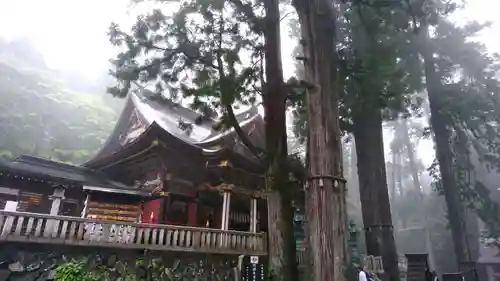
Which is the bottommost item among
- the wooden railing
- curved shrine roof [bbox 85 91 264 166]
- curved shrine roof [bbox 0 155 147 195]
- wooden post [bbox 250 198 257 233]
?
the wooden railing

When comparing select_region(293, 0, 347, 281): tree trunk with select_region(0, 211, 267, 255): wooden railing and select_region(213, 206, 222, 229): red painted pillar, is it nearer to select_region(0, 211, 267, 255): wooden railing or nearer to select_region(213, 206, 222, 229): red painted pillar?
select_region(0, 211, 267, 255): wooden railing

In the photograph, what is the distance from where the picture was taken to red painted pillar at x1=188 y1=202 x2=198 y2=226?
41.5 feet

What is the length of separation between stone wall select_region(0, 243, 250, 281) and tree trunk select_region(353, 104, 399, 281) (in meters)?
3.76

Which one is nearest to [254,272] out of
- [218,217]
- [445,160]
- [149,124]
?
[218,217]

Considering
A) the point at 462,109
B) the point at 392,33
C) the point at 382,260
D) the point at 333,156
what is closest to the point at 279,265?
the point at 333,156

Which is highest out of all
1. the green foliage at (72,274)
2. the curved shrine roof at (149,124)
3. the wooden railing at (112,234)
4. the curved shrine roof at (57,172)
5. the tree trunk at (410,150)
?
the tree trunk at (410,150)

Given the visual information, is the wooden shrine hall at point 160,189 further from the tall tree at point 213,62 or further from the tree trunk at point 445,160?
the tree trunk at point 445,160

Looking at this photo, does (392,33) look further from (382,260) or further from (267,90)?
(382,260)

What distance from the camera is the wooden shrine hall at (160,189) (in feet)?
32.9

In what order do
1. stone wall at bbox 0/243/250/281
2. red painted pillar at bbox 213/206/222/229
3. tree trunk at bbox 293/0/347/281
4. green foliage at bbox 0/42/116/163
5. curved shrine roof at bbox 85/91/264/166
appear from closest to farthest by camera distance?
tree trunk at bbox 293/0/347/281, stone wall at bbox 0/243/250/281, red painted pillar at bbox 213/206/222/229, curved shrine roof at bbox 85/91/264/166, green foliage at bbox 0/42/116/163

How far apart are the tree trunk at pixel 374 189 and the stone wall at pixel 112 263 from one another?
3759 mm

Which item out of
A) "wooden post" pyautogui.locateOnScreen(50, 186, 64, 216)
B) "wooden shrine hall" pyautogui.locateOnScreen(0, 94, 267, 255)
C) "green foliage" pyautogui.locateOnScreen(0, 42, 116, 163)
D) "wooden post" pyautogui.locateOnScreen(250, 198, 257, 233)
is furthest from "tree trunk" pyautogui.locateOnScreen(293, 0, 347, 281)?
"green foliage" pyautogui.locateOnScreen(0, 42, 116, 163)

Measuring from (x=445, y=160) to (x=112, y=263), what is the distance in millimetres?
11259


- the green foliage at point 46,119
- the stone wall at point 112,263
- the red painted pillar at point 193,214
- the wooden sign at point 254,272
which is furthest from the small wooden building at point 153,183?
the green foliage at point 46,119
